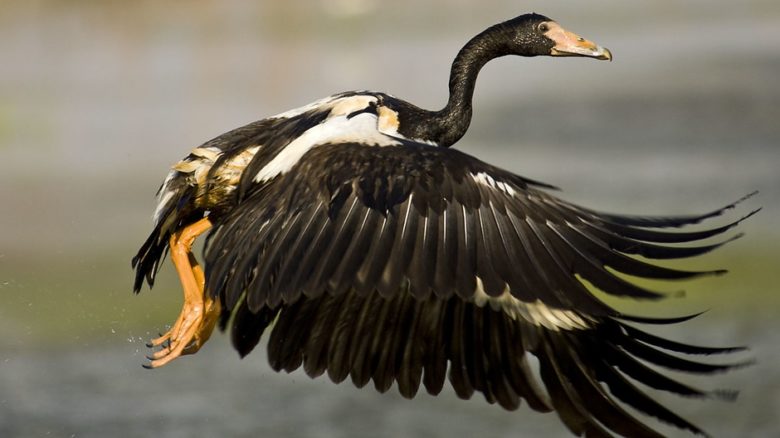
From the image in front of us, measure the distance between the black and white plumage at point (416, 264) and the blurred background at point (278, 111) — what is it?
9.72ft

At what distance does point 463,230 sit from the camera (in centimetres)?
710

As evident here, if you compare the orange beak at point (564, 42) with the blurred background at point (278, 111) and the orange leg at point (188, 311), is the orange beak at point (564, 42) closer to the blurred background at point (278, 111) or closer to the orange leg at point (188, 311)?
the orange leg at point (188, 311)

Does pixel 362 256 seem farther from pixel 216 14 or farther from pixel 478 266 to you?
pixel 216 14

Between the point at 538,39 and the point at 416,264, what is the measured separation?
259cm

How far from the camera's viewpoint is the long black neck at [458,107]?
8586 mm

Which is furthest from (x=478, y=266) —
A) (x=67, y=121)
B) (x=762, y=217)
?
(x=67, y=121)

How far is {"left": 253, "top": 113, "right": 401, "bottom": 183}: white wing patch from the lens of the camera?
7.66 m

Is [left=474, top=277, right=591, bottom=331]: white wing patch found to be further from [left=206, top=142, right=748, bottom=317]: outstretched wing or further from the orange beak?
the orange beak

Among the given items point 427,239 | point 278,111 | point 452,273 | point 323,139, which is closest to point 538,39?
point 323,139

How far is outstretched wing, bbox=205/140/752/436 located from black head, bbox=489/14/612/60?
1.77m

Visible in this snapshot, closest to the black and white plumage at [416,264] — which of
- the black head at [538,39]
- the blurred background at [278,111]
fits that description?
the black head at [538,39]

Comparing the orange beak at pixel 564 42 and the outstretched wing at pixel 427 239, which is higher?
the orange beak at pixel 564 42

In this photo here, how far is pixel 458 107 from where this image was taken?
875cm

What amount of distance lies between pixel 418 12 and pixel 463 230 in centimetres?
1262
